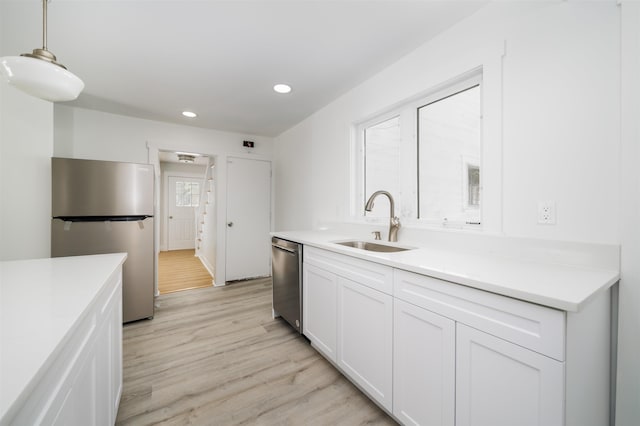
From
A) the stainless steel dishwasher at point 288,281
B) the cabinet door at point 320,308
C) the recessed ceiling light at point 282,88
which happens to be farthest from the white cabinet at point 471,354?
the recessed ceiling light at point 282,88

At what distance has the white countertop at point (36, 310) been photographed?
49cm

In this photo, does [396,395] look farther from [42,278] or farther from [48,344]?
[42,278]

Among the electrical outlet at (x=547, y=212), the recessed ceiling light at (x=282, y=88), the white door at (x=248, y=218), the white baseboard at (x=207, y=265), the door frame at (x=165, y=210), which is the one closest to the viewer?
the electrical outlet at (x=547, y=212)

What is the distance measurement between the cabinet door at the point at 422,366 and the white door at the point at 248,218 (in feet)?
10.8

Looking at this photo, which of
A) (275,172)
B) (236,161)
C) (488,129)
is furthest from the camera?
(275,172)

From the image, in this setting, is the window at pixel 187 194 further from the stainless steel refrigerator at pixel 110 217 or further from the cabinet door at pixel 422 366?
the cabinet door at pixel 422 366

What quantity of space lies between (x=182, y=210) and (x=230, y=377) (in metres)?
6.46

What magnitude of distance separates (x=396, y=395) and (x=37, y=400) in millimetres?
1406

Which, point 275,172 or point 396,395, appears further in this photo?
point 275,172

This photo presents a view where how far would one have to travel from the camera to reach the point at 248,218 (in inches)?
168

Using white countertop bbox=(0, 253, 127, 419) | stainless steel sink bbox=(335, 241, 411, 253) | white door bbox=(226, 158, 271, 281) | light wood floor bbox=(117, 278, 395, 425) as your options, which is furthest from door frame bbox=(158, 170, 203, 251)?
stainless steel sink bbox=(335, 241, 411, 253)

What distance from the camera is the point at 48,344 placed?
0.59m

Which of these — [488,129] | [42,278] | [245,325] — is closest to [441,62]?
[488,129]

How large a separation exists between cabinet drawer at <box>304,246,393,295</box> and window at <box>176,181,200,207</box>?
20.8ft
